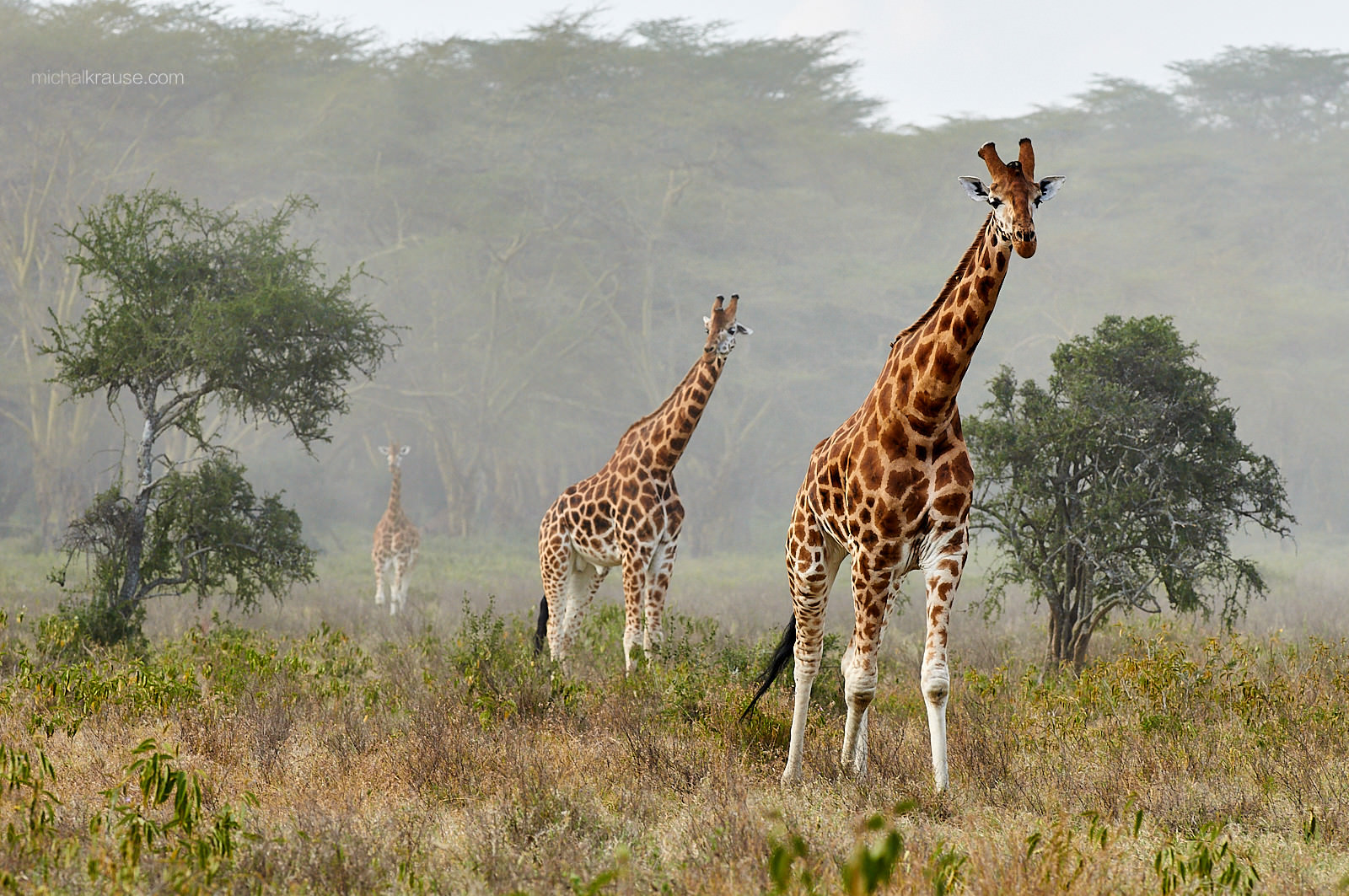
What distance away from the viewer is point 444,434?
2922cm

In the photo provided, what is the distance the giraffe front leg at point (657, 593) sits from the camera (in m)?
8.04

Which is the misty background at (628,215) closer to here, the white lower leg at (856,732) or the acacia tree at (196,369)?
the acacia tree at (196,369)

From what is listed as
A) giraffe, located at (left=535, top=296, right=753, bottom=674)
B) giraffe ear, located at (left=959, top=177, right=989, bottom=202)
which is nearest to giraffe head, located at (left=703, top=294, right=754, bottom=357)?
giraffe, located at (left=535, top=296, right=753, bottom=674)

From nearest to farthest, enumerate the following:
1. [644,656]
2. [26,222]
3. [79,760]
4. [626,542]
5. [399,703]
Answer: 1. [79,760]
2. [399,703]
3. [644,656]
4. [626,542]
5. [26,222]

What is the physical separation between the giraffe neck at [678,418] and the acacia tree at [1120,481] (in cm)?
233

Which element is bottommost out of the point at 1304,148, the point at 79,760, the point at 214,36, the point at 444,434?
the point at 79,760

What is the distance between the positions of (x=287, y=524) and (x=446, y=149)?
17142 millimetres

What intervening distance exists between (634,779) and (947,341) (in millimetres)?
2433

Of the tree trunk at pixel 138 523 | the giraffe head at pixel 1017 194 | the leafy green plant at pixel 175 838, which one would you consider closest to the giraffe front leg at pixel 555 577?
the tree trunk at pixel 138 523

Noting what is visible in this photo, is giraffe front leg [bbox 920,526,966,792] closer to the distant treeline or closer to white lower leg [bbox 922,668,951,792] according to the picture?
white lower leg [bbox 922,668,951,792]

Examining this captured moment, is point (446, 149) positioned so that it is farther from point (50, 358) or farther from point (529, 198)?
point (50, 358)

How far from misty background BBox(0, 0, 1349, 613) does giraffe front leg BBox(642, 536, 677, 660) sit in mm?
17037

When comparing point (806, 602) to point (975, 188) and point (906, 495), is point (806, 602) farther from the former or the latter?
point (975, 188)

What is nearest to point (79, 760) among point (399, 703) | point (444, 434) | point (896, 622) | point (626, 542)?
point (399, 703)
